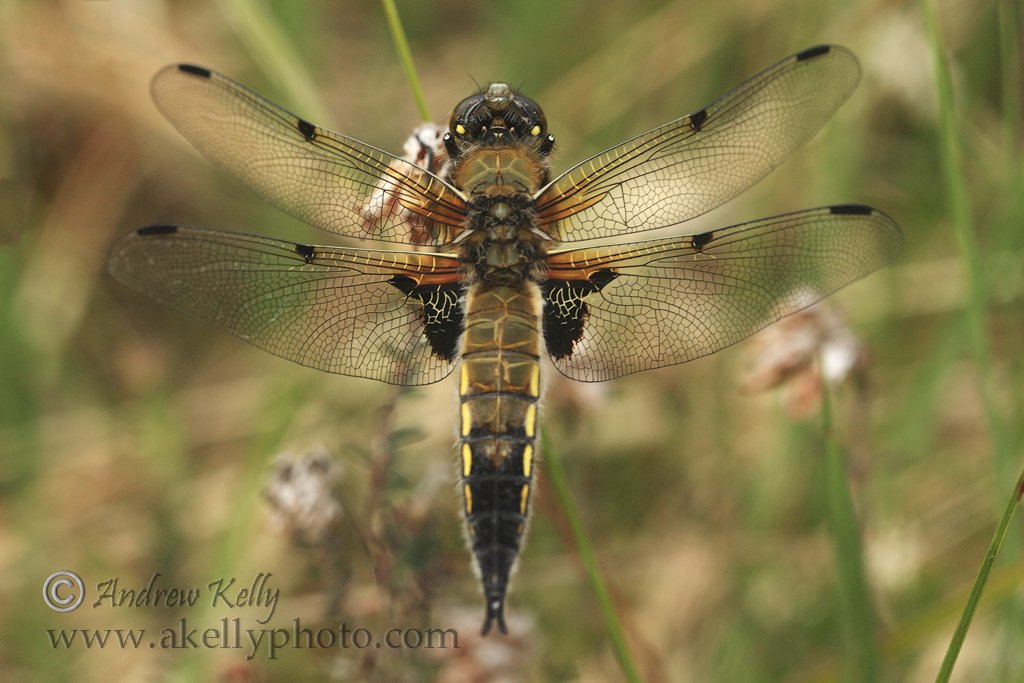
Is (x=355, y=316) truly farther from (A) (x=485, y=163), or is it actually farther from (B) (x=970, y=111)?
(B) (x=970, y=111)

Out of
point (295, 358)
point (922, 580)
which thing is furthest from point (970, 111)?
point (295, 358)

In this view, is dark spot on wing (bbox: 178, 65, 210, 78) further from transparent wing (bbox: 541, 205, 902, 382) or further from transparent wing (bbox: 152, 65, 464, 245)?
transparent wing (bbox: 541, 205, 902, 382)

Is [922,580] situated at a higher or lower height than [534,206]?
lower

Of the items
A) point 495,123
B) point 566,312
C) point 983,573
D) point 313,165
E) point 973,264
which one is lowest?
point 983,573

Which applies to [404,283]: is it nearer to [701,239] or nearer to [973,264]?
[701,239]

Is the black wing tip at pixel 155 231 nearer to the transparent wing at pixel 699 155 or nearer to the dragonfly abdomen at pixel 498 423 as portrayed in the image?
the dragonfly abdomen at pixel 498 423

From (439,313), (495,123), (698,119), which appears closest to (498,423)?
(439,313)
